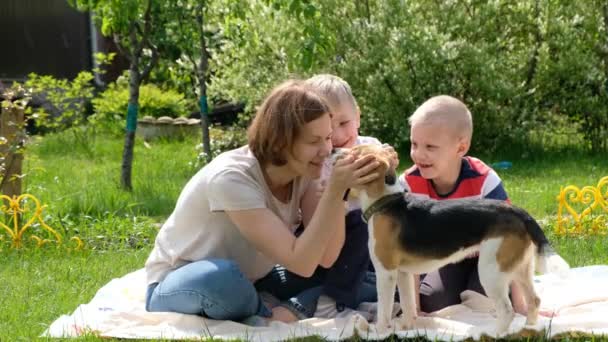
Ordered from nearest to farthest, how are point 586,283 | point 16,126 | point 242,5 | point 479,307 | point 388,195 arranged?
point 388,195
point 479,307
point 586,283
point 16,126
point 242,5

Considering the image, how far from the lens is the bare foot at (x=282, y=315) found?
4733 millimetres

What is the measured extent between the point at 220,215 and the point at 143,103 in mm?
10265

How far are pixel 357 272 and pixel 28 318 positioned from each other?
1.81m

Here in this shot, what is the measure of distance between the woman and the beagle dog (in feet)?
0.50

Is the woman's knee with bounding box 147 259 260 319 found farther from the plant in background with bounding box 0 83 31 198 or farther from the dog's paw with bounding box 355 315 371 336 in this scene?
the plant in background with bounding box 0 83 31 198

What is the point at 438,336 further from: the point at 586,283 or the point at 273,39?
the point at 273,39

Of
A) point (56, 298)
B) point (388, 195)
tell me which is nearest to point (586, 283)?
point (388, 195)

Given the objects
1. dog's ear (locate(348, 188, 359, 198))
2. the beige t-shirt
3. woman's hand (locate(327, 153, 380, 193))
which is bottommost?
the beige t-shirt

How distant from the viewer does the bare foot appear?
4.73 m

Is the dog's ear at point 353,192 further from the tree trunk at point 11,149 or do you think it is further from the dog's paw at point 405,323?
the tree trunk at point 11,149

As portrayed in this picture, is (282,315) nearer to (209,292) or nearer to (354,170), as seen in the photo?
(209,292)

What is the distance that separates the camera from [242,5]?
33.5ft

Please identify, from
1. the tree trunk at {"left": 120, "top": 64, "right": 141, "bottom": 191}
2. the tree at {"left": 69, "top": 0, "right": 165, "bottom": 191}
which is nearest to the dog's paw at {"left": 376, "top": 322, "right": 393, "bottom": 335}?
the tree at {"left": 69, "top": 0, "right": 165, "bottom": 191}

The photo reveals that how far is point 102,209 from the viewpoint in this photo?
813cm
